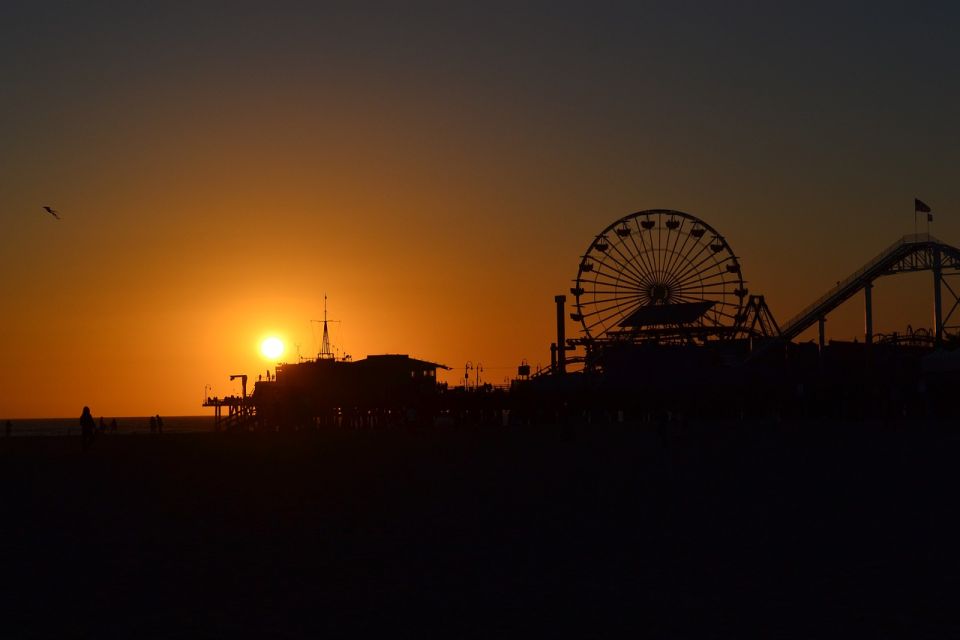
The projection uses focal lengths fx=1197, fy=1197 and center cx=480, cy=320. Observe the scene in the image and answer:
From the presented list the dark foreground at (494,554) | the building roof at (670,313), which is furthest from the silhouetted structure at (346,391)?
the dark foreground at (494,554)

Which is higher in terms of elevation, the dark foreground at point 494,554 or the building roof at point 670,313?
the building roof at point 670,313

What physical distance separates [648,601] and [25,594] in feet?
18.5

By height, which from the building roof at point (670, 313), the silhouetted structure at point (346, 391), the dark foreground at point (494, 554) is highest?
the building roof at point (670, 313)

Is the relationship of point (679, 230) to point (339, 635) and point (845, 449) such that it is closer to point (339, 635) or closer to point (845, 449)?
point (845, 449)

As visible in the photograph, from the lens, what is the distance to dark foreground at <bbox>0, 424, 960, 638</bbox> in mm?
9555

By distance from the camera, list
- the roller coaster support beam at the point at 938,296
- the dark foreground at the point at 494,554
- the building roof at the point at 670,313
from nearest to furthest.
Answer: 1. the dark foreground at the point at 494,554
2. the roller coaster support beam at the point at 938,296
3. the building roof at the point at 670,313

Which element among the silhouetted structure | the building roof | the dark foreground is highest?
the building roof

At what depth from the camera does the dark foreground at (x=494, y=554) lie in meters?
9.55

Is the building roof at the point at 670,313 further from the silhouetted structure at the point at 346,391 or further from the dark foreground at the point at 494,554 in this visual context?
→ the dark foreground at the point at 494,554

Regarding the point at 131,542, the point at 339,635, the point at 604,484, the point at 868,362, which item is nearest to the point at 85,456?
the point at 604,484

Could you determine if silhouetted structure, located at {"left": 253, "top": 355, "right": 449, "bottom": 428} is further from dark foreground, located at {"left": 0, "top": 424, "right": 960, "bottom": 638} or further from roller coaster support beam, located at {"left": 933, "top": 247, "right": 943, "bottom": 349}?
dark foreground, located at {"left": 0, "top": 424, "right": 960, "bottom": 638}

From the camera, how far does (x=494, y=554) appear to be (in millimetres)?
13133

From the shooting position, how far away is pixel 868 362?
63.7 metres

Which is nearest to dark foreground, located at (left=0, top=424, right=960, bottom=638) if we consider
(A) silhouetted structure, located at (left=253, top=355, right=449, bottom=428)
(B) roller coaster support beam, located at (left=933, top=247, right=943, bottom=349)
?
(B) roller coaster support beam, located at (left=933, top=247, right=943, bottom=349)
